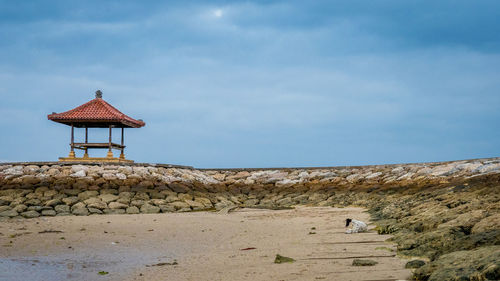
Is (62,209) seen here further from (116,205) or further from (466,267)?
(466,267)

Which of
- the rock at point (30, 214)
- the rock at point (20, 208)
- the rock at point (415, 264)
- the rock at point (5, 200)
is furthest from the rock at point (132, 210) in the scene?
the rock at point (415, 264)

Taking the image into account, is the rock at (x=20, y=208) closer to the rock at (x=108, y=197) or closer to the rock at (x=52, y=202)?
the rock at (x=52, y=202)

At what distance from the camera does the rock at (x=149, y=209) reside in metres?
14.0

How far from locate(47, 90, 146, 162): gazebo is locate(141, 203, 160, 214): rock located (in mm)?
7063

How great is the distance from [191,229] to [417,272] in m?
6.87

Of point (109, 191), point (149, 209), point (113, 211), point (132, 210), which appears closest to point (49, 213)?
point (113, 211)

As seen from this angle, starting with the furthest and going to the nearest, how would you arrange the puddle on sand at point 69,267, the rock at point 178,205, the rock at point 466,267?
the rock at point 178,205, the puddle on sand at point 69,267, the rock at point 466,267

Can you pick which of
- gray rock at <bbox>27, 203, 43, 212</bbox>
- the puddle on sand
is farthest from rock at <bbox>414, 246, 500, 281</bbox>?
gray rock at <bbox>27, 203, 43, 212</bbox>

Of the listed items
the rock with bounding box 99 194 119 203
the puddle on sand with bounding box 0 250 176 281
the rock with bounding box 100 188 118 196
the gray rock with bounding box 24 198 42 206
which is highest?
the rock with bounding box 100 188 118 196

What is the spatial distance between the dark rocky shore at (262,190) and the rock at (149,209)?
0.03 metres

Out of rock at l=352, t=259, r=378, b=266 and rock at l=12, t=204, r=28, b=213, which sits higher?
rock at l=352, t=259, r=378, b=266

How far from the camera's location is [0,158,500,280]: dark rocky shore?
820 centimetres

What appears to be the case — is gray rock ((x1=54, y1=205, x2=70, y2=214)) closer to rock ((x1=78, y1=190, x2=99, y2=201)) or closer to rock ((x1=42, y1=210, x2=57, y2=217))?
rock ((x1=42, y1=210, x2=57, y2=217))

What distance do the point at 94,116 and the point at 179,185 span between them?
7.10m
